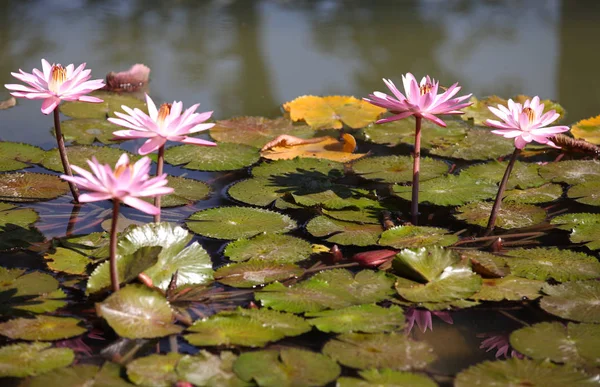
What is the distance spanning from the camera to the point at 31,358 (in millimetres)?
1362

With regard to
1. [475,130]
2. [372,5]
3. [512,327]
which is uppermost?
[372,5]

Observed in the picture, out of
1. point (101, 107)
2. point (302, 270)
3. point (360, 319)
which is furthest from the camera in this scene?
point (101, 107)

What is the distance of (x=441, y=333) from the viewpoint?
5.00ft

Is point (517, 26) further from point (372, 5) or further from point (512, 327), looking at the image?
point (512, 327)

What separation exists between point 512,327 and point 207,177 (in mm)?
1147

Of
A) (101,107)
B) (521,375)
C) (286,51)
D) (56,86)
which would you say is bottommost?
(521,375)

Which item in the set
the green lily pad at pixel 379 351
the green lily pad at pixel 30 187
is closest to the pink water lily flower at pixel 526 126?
the green lily pad at pixel 379 351

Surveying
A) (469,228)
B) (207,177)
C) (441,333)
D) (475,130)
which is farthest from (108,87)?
(441,333)

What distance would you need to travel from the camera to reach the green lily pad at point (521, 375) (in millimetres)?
1319

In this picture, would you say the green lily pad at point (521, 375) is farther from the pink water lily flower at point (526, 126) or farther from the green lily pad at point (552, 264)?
the pink water lily flower at point (526, 126)

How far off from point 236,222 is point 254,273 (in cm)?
30

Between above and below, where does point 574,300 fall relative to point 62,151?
below

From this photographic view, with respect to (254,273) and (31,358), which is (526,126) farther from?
(31,358)

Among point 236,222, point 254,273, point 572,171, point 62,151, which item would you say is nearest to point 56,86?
point 62,151
